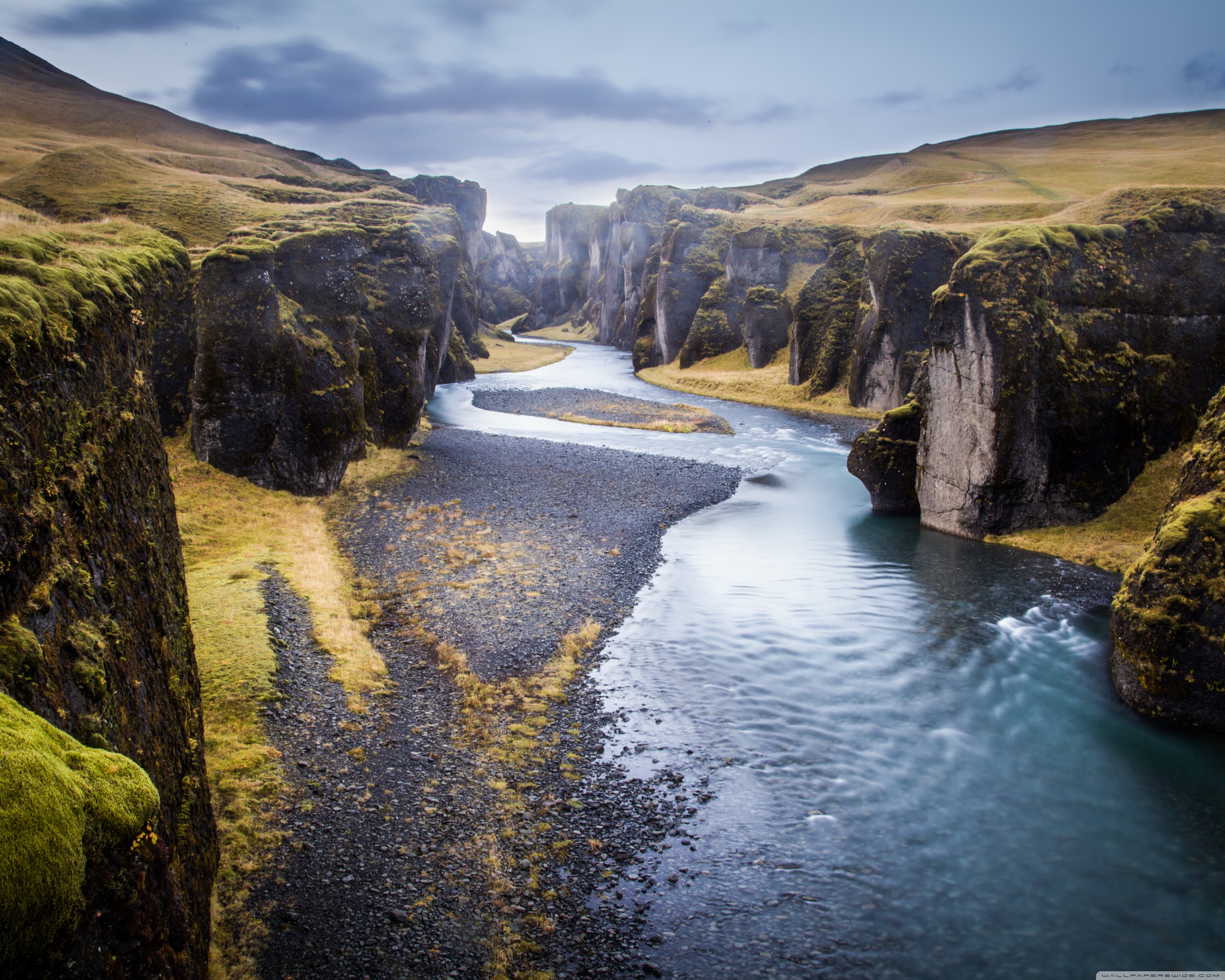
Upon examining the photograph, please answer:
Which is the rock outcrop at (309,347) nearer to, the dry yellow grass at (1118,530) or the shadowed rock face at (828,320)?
the dry yellow grass at (1118,530)

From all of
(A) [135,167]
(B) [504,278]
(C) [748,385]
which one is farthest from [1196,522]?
(B) [504,278]

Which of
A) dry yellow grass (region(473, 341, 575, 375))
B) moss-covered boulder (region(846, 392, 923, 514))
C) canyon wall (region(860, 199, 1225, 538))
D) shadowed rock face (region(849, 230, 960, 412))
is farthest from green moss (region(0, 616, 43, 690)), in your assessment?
dry yellow grass (region(473, 341, 575, 375))

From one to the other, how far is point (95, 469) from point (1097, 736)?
1714 cm

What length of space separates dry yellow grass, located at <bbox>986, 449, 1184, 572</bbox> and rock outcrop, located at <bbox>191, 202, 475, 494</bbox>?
26.3 meters

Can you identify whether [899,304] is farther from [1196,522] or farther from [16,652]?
[16,652]

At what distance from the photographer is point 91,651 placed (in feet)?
19.1

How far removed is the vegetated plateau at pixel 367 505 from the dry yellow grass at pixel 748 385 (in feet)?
2.16

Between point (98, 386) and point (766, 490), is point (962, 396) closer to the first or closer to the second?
point (766, 490)

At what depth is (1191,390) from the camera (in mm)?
24203

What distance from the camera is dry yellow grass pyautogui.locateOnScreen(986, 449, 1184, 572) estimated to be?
22516 millimetres

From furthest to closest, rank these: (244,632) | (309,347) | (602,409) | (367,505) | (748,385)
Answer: (748,385) → (602,409) → (309,347) → (367,505) → (244,632)

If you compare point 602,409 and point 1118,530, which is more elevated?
point 602,409

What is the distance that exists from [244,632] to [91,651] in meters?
10.5

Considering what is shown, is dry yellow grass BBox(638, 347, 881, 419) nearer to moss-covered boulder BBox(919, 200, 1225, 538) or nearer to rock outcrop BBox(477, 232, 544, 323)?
moss-covered boulder BBox(919, 200, 1225, 538)
